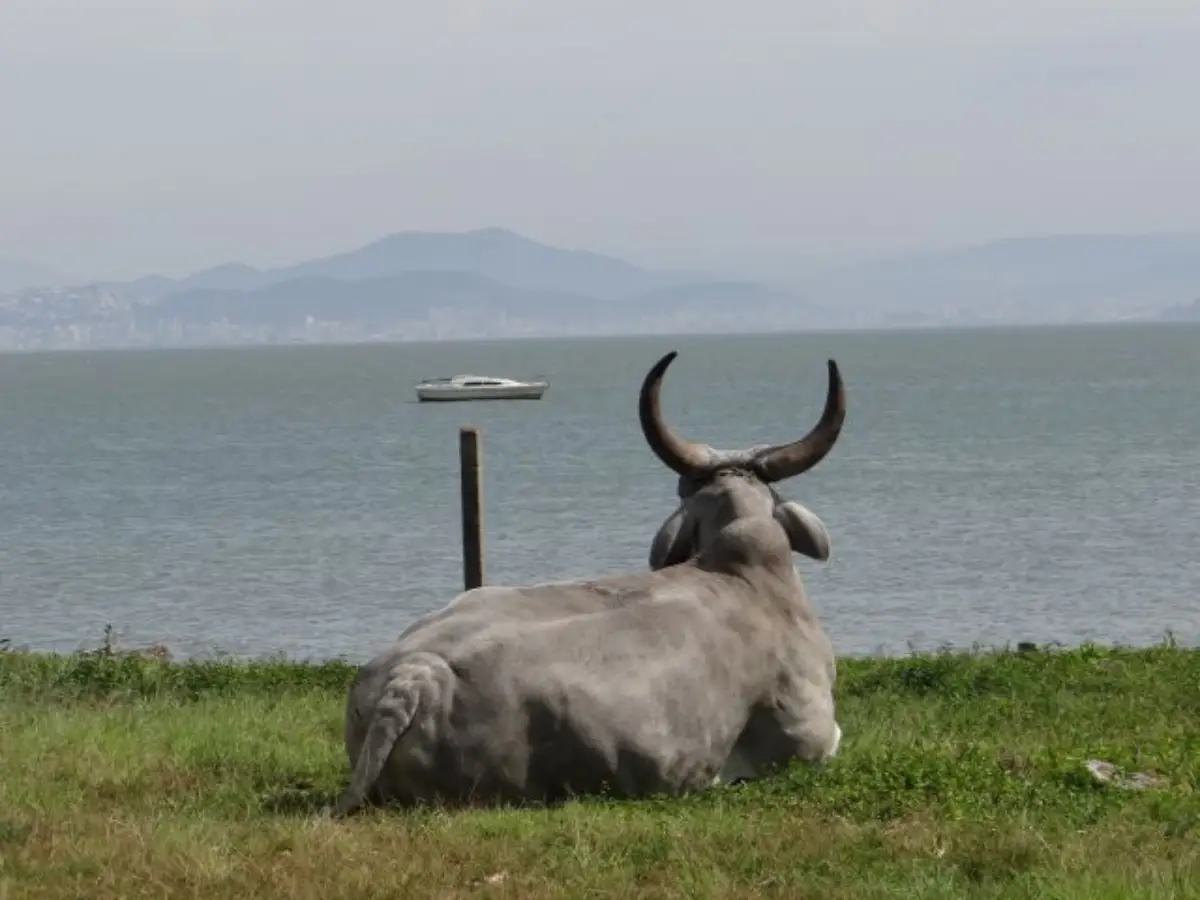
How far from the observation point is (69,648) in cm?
2962

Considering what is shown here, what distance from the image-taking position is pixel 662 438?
12.6 meters

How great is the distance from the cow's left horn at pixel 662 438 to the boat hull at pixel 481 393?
104m

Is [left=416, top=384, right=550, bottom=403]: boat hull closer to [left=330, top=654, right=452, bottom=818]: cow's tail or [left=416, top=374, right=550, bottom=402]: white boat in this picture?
[left=416, top=374, right=550, bottom=402]: white boat

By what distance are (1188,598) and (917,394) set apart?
3435 inches

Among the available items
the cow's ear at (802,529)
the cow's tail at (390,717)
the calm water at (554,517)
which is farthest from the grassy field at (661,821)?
the calm water at (554,517)

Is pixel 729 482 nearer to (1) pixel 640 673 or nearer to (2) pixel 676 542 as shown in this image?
(2) pixel 676 542

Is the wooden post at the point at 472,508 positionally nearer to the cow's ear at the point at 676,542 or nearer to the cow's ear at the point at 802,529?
the cow's ear at the point at 676,542

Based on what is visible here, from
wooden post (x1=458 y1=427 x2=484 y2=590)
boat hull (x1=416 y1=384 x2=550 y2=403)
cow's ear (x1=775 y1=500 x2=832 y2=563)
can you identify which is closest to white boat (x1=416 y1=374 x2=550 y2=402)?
boat hull (x1=416 y1=384 x2=550 y2=403)

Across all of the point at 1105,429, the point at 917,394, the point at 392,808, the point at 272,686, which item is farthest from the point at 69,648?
the point at 917,394

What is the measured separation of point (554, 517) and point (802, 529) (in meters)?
35.2

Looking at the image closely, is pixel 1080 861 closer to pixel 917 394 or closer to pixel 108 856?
pixel 108 856

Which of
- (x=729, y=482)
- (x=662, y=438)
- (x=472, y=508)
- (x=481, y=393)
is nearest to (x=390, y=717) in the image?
(x=662, y=438)

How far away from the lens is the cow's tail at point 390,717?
415 inches

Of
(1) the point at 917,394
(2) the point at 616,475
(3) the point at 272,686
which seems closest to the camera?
(3) the point at 272,686
